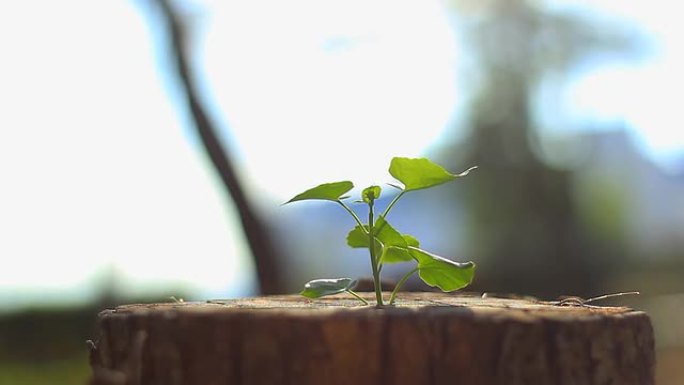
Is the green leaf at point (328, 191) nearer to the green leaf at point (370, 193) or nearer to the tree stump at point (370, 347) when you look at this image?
the green leaf at point (370, 193)

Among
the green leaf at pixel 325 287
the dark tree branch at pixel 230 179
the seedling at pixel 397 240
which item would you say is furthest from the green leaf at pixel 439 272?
the dark tree branch at pixel 230 179

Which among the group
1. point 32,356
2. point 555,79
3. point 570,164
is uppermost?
point 555,79

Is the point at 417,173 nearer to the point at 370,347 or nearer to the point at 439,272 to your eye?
the point at 439,272

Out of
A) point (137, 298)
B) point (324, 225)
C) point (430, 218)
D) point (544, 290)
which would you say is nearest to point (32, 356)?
point (137, 298)

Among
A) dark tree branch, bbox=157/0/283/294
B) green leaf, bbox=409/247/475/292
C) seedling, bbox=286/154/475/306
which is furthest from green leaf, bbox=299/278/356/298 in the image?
dark tree branch, bbox=157/0/283/294

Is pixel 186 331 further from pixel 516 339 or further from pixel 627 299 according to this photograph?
pixel 627 299

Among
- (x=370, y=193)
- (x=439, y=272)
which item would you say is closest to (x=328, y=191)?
(x=370, y=193)
